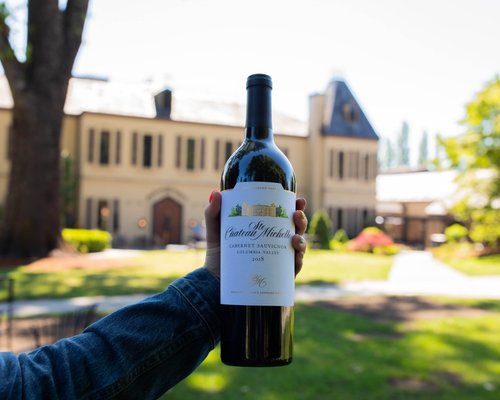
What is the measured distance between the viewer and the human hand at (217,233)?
1617 millimetres

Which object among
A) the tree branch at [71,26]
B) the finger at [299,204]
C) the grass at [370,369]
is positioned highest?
the tree branch at [71,26]

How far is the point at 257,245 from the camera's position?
1531 mm

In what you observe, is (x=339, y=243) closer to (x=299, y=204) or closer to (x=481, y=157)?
(x=481, y=157)

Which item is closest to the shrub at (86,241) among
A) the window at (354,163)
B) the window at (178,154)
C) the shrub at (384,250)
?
the window at (178,154)

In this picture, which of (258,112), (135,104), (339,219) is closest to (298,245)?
(258,112)

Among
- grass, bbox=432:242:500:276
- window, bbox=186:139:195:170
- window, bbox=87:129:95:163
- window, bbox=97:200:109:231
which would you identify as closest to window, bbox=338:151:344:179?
window, bbox=186:139:195:170

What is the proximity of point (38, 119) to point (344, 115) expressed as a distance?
23535 mm

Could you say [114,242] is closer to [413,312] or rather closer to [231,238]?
[413,312]

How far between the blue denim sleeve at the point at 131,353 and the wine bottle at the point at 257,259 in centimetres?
7

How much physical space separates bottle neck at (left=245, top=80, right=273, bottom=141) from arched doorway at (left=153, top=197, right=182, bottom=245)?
30.9 meters

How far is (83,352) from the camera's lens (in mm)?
1439

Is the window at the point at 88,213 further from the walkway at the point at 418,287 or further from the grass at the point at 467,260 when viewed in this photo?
the walkway at the point at 418,287

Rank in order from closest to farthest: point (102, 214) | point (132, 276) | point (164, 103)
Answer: point (132, 276) → point (102, 214) → point (164, 103)

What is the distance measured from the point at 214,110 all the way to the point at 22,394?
110 feet
